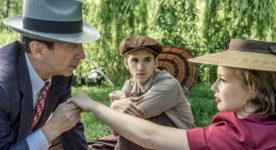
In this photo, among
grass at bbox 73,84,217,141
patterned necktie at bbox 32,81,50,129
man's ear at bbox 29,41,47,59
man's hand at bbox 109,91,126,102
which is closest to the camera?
man's ear at bbox 29,41,47,59

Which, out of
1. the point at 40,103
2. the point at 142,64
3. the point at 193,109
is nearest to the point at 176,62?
the point at 142,64

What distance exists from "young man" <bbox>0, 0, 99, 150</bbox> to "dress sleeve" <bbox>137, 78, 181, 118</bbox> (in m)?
0.99

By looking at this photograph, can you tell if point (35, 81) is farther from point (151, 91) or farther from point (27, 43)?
point (151, 91)

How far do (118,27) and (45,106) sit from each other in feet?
19.2

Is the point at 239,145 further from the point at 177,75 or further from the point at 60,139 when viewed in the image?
the point at 177,75

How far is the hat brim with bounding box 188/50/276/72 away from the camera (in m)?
1.96

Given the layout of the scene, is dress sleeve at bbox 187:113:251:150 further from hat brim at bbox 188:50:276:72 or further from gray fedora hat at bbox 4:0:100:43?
gray fedora hat at bbox 4:0:100:43

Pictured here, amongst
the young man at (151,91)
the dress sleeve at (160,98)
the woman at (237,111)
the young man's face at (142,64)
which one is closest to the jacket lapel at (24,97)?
the woman at (237,111)

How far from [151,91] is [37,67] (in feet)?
4.00

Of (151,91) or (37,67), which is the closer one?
(37,67)

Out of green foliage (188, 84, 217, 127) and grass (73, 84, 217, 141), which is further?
green foliage (188, 84, 217, 127)

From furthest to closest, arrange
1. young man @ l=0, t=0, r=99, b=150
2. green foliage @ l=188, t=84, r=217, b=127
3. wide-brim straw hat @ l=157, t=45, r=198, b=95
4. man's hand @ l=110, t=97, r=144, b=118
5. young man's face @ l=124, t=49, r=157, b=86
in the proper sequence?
green foliage @ l=188, t=84, r=217, b=127 → wide-brim straw hat @ l=157, t=45, r=198, b=95 → young man's face @ l=124, t=49, r=157, b=86 → man's hand @ l=110, t=97, r=144, b=118 → young man @ l=0, t=0, r=99, b=150

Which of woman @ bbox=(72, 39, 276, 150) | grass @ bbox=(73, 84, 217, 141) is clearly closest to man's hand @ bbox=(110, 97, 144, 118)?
woman @ bbox=(72, 39, 276, 150)

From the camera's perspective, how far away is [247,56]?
2010mm
